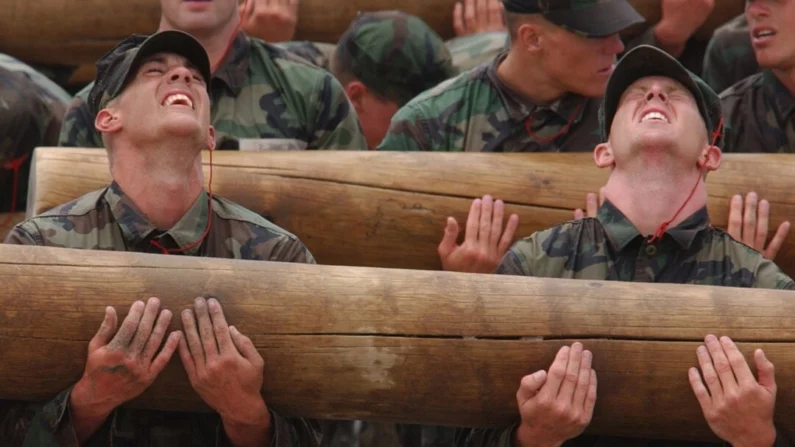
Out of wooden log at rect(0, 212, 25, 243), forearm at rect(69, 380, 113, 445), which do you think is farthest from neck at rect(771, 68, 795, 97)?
forearm at rect(69, 380, 113, 445)

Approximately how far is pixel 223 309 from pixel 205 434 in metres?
0.53

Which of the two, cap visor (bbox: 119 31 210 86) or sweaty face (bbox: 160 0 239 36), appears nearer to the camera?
cap visor (bbox: 119 31 210 86)

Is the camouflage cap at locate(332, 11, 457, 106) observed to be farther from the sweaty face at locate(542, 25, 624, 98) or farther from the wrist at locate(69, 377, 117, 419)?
the wrist at locate(69, 377, 117, 419)

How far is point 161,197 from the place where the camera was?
625 cm

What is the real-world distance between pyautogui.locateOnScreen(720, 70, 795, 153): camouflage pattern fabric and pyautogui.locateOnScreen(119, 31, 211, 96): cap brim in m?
2.08

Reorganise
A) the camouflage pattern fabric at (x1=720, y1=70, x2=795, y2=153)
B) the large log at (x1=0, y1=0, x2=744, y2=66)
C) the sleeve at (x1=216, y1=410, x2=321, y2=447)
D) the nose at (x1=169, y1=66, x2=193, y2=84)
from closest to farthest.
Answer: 1. the sleeve at (x1=216, y1=410, x2=321, y2=447)
2. the nose at (x1=169, y1=66, x2=193, y2=84)
3. the camouflage pattern fabric at (x1=720, y1=70, x2=795, y2=153)
4. the large log at (x1=0, y1=0, x2=744, y2=66)

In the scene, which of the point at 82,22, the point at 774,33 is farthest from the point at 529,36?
the point at 82,22

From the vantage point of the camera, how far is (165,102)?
642 cm

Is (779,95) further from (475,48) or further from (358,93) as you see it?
(358,93)

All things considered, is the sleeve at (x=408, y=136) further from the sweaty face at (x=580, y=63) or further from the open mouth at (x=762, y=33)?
the open mouth at (x=762, y=33)

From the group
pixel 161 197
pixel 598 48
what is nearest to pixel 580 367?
pixel 161 197

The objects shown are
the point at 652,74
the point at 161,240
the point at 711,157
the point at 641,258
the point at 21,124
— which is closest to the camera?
the point at 161,240

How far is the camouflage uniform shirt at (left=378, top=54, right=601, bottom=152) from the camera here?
750 centimetres

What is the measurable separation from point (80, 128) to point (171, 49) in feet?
3.08
